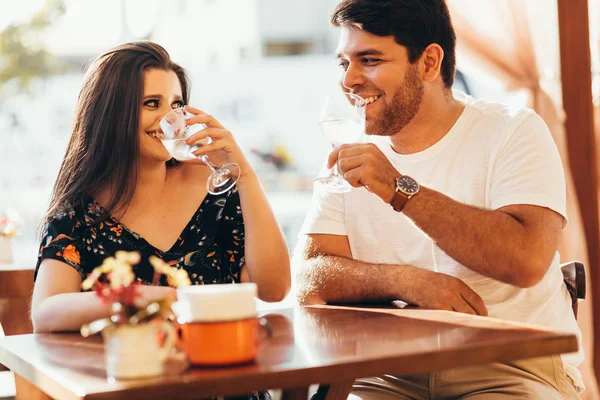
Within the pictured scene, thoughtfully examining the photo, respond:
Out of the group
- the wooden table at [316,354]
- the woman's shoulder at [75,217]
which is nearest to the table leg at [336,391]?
the wooden table at [316,354]

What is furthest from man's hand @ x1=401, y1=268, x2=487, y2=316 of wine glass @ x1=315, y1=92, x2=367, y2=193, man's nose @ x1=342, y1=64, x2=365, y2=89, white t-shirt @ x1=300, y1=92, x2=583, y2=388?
man's nose @ x1=342, y1=64, x2=365, y2=89

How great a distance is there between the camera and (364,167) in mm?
1757

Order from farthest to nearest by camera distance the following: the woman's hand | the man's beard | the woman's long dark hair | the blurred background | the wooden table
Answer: the blurred background < the man's beard < the woman's long dark hair < the woman's hand < the wooden table

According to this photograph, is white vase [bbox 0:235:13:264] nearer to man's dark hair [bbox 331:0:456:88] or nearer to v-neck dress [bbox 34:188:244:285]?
v-neck dress [bbox 34:188:244:285]

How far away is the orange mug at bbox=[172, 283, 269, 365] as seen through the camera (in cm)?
117

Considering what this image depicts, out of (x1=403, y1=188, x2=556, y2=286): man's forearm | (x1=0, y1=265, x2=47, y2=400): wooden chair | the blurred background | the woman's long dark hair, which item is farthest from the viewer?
the blurred background

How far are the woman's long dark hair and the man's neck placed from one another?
0.63 metres

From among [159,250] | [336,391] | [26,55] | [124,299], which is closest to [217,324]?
[124,299]

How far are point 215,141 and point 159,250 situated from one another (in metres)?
0.33

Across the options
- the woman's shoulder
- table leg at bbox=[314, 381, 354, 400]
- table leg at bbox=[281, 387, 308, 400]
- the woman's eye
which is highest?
the woman's eye

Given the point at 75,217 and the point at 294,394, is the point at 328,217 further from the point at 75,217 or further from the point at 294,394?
the point at 294,394

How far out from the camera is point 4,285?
89.3 inches

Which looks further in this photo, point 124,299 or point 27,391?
point 27,391

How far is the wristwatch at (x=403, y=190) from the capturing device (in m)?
1.81
